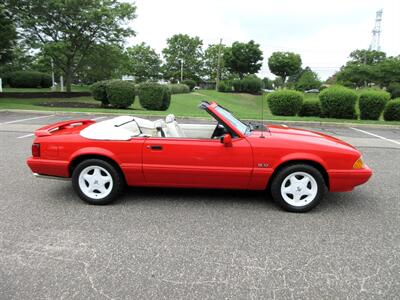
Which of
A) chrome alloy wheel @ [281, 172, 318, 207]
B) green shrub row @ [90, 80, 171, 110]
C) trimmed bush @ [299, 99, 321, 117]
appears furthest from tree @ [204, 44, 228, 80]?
chrome alloy wheel @ [281, 172, 318, 207]

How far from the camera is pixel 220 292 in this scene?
2402mm

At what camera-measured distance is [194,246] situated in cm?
305

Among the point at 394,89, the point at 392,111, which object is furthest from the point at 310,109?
the point at 394,89

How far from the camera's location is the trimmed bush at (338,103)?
14420mm

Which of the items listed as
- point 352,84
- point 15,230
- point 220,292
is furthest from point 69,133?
point 352,84

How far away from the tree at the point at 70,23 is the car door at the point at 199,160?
20.6m

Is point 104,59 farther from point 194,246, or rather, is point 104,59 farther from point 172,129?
point 194,246

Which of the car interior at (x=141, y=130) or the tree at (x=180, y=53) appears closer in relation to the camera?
the car interior at (x=141, y=130)

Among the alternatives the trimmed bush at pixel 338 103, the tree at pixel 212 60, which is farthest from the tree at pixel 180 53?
the trimmed bush at pixel 338 103

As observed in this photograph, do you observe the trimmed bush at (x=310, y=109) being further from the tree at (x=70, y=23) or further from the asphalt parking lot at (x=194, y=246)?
the tree at (x=70, y=23)

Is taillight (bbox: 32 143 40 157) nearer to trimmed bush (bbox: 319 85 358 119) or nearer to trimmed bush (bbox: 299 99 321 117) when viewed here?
trimmed bush (bbox: 319 85 358 119)

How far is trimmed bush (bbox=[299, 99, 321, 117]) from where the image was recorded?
15.4 m

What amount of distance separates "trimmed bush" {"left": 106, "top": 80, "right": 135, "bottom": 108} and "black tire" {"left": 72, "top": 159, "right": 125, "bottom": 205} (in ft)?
43.5

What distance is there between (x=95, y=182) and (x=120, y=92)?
13.3 meters
